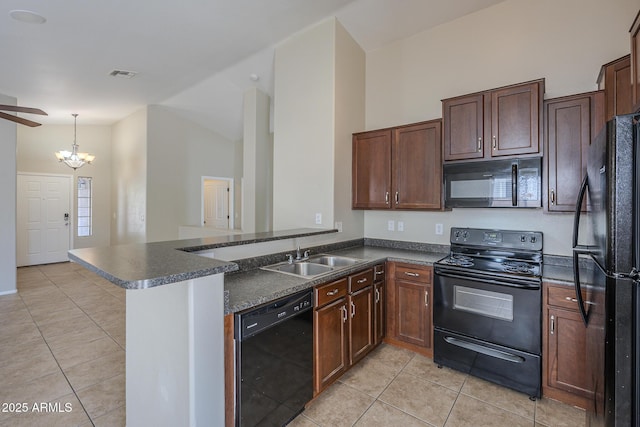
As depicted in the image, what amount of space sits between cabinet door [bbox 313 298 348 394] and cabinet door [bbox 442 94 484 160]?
5.72ft

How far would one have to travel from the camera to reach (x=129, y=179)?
6.80m

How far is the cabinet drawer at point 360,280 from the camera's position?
249 cm

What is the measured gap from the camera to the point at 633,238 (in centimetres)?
115

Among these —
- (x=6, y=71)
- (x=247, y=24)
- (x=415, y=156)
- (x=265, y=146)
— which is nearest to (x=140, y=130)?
(x=6, y=71)

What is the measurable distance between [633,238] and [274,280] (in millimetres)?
1802

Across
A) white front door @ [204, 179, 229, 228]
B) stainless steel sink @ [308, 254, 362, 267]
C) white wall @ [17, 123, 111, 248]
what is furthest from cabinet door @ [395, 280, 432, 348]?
white wall @ [17, 123, 111, 248]

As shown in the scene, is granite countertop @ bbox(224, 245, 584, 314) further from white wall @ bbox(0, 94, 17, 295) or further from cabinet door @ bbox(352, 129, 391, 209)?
white wall @ bbox(0, 94, 17, 295)

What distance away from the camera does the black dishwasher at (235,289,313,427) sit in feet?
5.18

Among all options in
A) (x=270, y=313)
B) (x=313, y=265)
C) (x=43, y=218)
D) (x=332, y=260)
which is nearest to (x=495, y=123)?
(x=332, y=260)

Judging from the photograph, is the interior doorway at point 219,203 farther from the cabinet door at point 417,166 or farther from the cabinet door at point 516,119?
the cabinet door at point 516,119

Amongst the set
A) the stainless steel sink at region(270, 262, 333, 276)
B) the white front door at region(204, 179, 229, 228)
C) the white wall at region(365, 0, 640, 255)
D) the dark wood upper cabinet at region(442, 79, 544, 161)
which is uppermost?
the white wall at region(365, 0, 640, 255)

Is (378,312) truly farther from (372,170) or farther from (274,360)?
(372,170)

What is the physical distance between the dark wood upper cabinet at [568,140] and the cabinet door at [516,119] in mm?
87

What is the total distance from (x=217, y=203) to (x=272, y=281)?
6.36 m
